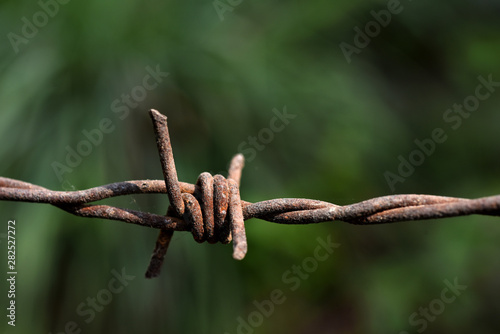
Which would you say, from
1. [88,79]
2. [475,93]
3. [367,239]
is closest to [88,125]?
[88,79]

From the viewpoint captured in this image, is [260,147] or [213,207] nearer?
[213,207]

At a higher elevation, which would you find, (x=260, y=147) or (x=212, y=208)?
(x=260, y=147)

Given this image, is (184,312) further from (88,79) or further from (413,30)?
(413,30)

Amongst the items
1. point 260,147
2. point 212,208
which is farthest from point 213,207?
point 260,147

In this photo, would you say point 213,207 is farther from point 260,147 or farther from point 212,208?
point 260,147

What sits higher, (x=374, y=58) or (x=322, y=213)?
(x=374, y=58)

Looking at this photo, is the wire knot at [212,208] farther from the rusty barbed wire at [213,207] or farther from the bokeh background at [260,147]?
the bokeh background at [260,147]
